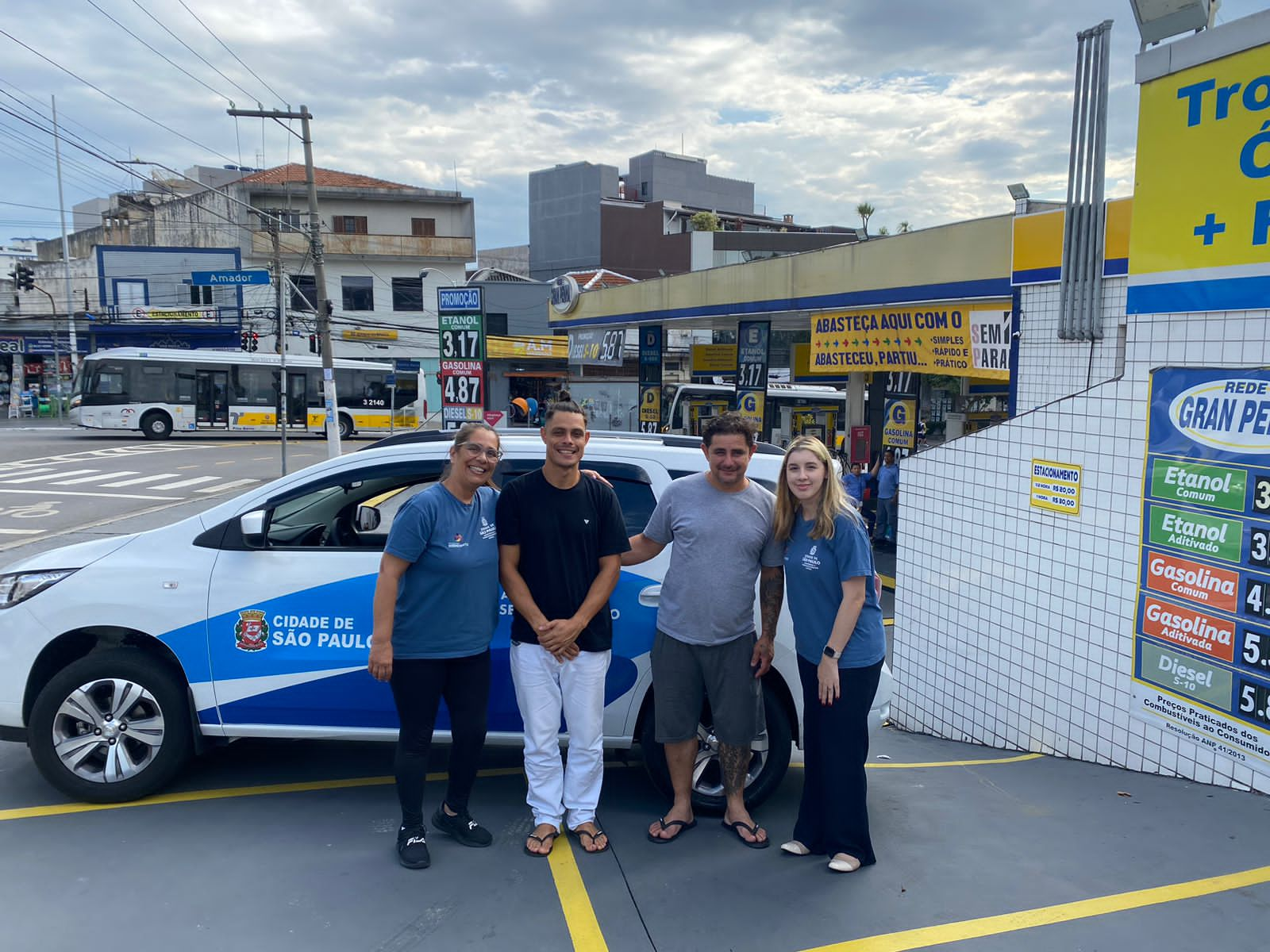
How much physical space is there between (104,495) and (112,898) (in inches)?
665

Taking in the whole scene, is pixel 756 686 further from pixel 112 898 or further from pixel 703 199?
pixel 703 199

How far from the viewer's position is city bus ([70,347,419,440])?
3123 cm

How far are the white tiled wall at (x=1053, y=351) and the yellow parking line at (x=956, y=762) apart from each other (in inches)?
148

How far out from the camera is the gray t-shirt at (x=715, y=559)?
12.2 ft

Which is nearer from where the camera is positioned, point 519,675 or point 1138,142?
point 519,675

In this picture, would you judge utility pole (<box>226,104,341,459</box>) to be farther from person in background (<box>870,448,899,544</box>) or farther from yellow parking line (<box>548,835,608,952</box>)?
yellow parking line (<box>548,835,608,952</box>)

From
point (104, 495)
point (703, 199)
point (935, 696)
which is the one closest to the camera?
point (935, 696)

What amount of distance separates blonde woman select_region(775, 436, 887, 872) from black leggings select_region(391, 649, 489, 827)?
136 centimetres

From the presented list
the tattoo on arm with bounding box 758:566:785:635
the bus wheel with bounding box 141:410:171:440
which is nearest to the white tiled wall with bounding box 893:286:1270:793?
the tattoo on arm with bounding box 758:566:785:635

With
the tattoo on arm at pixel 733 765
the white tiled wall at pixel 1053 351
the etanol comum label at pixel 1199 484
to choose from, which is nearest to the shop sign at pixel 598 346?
the white tiled wall at pixel 1053 351

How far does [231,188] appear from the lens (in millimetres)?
48156

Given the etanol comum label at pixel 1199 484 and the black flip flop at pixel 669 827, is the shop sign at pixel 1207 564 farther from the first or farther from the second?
the black flip flop at pixel 669 827

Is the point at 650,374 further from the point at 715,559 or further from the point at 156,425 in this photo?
the point at 156,425

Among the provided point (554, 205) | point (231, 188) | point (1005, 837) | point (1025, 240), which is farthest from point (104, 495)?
point (554, 205)
